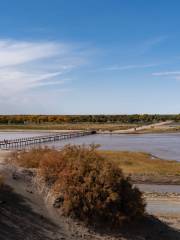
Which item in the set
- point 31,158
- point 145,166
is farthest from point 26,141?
point 31,158

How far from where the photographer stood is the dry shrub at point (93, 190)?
16469mm

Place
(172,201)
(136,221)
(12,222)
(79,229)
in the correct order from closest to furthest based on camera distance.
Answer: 1. (12,222)
2. (79,229)
3. (136,221)
4. (172,201)

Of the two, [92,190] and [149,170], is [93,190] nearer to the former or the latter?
[92,190]

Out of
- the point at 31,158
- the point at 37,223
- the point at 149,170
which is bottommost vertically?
the point at 149,170

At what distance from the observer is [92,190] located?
16.5 meters

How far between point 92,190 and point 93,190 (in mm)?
45

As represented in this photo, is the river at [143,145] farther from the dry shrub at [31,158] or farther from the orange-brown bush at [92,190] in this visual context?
the orange-brown bush at [92,190]

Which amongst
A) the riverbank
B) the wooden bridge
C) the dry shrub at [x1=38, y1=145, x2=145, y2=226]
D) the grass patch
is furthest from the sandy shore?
the wooden bridge

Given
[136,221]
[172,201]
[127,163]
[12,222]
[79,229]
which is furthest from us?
[127,163]

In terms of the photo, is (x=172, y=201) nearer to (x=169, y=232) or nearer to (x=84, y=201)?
(x=169, y=232)

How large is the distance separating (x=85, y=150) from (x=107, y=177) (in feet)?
6.19

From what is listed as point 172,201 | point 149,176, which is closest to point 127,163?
point 149,176

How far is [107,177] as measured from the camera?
16766 mm

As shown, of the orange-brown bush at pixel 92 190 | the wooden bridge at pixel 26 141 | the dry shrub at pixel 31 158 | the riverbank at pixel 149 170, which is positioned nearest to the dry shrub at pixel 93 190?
the orange-brown bush at pixel 92 190
